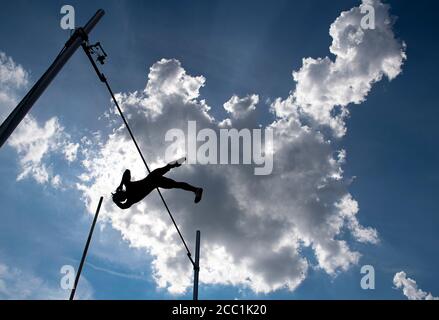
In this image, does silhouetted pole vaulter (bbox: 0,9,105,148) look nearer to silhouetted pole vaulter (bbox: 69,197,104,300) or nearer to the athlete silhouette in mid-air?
the athlete silhouette in mid-air

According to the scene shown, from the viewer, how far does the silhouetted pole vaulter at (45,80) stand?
14.3 ft

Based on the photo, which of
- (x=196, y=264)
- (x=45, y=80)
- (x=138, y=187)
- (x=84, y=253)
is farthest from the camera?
(x=196, y=264)

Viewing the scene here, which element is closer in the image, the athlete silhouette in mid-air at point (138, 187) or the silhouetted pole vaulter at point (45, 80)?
the silhouetted pole vaulter at point (45, 80)

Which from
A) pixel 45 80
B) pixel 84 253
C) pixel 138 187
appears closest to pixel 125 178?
pixel 138 187

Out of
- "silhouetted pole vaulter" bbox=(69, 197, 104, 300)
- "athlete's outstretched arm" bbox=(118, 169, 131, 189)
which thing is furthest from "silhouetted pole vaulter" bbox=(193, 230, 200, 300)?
"athlete's outstretched arm" bbox=(118, 169, 131, 189)

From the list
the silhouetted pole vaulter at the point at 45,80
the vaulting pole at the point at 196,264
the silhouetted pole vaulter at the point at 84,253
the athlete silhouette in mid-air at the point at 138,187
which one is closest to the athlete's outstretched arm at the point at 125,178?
the athlete silhouette in mid-air at the point at 138,187

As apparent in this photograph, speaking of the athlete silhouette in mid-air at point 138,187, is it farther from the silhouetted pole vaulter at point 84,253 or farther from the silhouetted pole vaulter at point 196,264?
the silhouetted pole vaulter at point 196,264

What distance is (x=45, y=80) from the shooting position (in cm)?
501

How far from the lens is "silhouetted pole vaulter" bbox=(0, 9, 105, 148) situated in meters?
4.36

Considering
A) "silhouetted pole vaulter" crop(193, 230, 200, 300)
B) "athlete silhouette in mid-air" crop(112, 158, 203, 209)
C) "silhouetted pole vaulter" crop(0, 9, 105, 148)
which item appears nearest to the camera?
"silhouetted pole vaulter" crop(0, 9, 105, 148)

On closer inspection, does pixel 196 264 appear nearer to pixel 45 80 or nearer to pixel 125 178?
pixel 125 178
